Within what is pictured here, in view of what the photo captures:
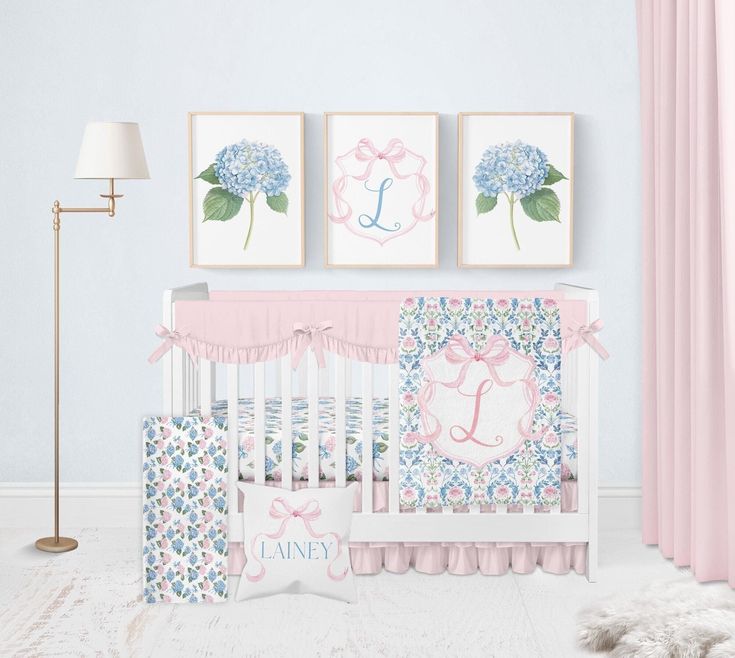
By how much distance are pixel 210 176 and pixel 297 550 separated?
1.39m

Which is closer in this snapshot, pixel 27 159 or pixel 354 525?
pixel 354 525

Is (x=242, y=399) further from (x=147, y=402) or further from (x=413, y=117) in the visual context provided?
(x=413, y=117)

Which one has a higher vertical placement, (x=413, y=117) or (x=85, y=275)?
(x=413, y=117)

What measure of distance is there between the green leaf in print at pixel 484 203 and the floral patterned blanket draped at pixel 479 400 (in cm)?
80

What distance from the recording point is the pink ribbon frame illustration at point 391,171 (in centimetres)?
316

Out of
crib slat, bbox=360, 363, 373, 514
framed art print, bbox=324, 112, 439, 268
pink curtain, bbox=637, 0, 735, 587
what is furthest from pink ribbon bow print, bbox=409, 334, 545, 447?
framed art print, bbox=324, 112, 439, 268

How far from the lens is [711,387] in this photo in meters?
2.54

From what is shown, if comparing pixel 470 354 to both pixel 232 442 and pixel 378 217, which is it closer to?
pixel 232 442

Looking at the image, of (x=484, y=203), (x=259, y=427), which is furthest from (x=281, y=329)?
(x=484, y=203)

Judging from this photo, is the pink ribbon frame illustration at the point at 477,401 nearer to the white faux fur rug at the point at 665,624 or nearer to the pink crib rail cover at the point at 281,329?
the pink crib rail cover at the point at 281,329

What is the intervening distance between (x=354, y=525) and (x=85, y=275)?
1.39m

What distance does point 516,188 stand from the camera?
3.16 meters

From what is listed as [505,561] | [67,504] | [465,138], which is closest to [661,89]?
[465,138]

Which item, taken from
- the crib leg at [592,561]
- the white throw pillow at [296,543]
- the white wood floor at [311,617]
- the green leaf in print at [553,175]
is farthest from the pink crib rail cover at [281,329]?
the green leaf in print at [553,175]
